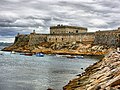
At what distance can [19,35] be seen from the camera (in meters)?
176

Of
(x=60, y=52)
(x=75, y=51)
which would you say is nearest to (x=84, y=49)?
(x=75, y=51)

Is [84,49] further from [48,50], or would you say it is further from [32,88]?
[32,88]

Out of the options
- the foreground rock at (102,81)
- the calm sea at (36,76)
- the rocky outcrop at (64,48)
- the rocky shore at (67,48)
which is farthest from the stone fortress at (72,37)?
the foreground rock at (102,81)

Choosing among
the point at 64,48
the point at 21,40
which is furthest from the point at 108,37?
the point at 21,40

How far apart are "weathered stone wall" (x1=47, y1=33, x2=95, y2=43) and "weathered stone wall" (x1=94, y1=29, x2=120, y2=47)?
334 cm

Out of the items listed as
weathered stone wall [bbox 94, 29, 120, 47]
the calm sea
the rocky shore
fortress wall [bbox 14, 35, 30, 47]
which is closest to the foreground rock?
the calm sea

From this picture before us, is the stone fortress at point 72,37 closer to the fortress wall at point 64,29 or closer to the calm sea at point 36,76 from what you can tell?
the fortress wall at point 64,29

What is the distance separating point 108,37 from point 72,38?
20.2m

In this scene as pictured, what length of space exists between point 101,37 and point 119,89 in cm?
12127

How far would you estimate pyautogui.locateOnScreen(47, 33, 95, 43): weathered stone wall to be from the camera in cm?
13875

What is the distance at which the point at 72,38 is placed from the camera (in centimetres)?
14412

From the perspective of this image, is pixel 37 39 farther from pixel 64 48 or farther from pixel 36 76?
pixel 36 76

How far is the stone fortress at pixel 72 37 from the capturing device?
129 meters

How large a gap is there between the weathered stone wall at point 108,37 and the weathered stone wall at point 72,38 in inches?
131
